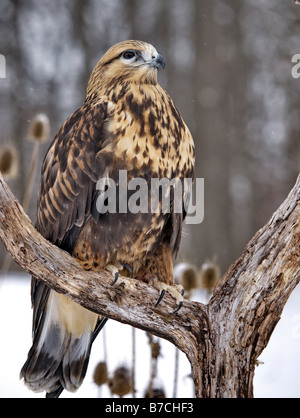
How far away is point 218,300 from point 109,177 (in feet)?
2.22

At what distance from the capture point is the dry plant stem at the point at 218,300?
2.04m

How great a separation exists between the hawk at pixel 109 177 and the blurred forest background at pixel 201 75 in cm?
327

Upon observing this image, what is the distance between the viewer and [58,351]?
248 centimetres

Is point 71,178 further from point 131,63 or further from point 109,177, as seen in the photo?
point 131,63

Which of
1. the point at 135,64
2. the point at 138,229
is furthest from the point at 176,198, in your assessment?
the point at 135,64

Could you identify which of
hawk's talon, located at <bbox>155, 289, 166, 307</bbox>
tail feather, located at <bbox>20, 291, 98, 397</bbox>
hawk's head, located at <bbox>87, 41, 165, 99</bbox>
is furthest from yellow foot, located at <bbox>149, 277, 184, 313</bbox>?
hawk's head, located at <bbox>87, 41, 165, 99</bbox>

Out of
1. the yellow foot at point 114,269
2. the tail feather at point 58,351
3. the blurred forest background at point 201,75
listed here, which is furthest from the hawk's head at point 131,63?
the blurred forest background at point 201,75

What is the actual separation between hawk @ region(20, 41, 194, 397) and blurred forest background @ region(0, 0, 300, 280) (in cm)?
327

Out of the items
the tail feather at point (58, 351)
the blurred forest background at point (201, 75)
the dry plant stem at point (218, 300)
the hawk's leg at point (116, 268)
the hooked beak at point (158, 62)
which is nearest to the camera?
the dry plant stem at point (218, 300)

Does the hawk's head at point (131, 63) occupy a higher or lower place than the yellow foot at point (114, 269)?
higher

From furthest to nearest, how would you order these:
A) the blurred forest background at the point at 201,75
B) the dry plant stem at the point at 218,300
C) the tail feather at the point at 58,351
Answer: the blurred forest background at the point at 201,75, the tail feather at the point at 58,351, the dry plant stem at the point at 218,300

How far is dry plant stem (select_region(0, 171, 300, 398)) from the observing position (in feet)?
6.68

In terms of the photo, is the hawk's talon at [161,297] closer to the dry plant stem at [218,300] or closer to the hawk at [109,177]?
the dry plant stem at [218,300]

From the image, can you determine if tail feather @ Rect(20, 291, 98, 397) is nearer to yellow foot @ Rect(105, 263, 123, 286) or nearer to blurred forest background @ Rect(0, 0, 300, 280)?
yellow foot @ Rect(105, 263, 123, 286)
